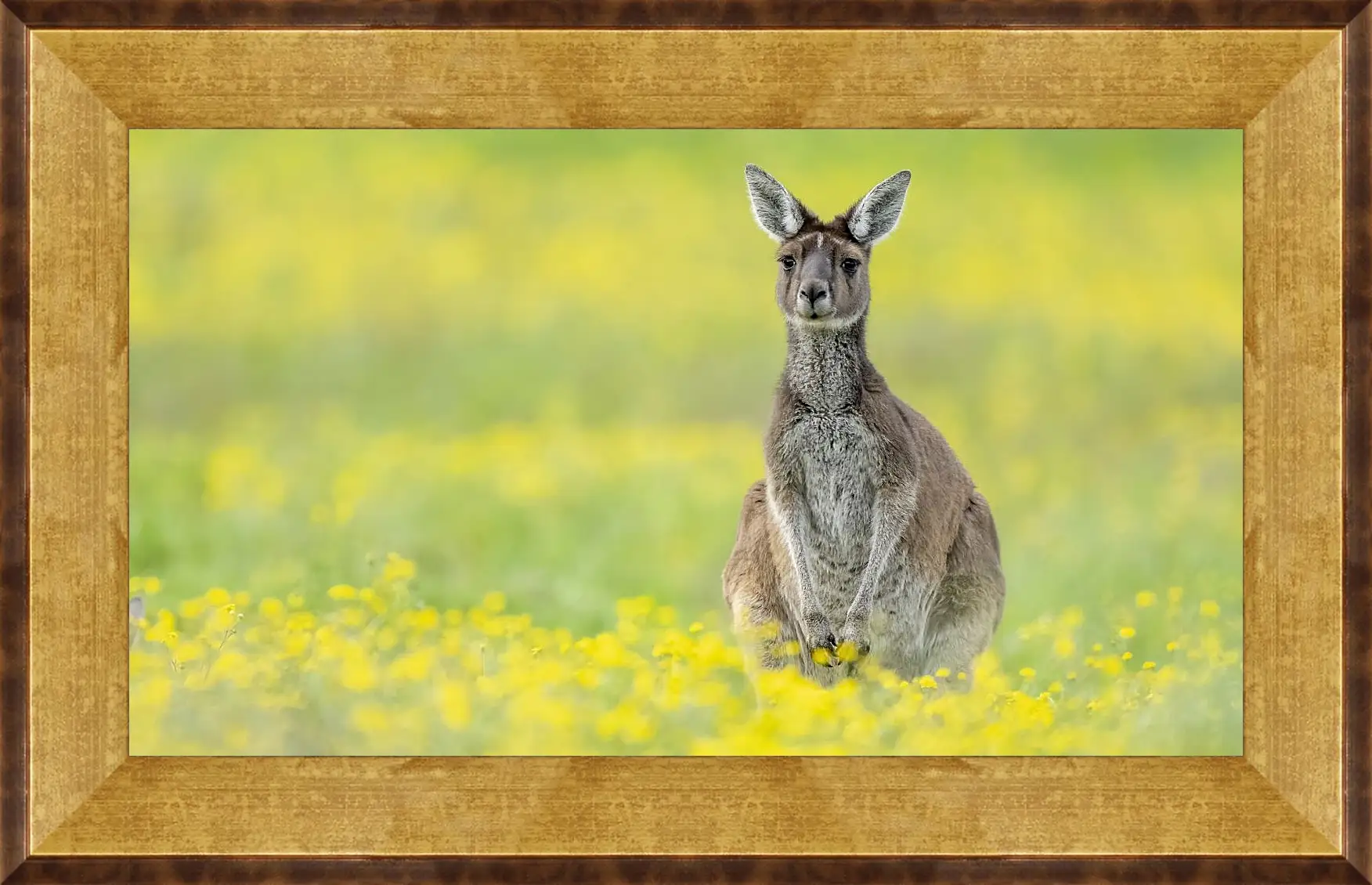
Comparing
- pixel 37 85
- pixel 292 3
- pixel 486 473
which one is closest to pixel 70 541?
pixel 37 85

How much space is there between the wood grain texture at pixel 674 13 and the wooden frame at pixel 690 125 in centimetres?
Answer: 1

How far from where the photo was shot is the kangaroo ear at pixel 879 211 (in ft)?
22.2

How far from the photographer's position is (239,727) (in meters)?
6.18

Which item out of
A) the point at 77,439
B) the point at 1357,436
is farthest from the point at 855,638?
the point at 77,439

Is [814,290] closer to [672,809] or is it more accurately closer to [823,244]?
[823,244]

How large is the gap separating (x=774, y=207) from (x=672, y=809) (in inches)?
106

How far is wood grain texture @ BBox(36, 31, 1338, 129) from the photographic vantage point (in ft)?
20.8

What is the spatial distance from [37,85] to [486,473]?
3.81 m

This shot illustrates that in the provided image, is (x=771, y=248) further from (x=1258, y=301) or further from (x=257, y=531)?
(x=257, y=531)

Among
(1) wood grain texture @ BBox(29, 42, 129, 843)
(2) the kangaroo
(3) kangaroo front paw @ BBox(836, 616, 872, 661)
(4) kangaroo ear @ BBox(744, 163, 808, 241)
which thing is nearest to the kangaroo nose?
A: (2) the kangaroo

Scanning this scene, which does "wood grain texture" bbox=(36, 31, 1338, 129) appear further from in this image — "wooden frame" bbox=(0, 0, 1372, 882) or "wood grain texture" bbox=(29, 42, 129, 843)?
"wood grain texture" bbox=(29, 42, 129, 843)

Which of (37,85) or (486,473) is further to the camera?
(486,473)

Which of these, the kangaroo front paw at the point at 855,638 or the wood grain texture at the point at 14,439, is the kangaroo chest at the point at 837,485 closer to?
the kangaroo front paw at the point at 855,638

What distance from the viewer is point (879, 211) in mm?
6879
